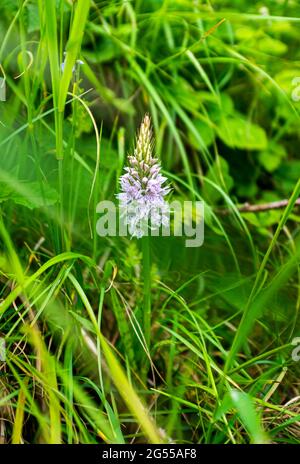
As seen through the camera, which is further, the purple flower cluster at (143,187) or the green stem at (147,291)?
the green stem at (147,291)

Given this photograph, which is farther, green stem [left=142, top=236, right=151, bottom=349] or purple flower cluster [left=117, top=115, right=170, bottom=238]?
green stem [left=142, top=236, right=151, bottom=349]

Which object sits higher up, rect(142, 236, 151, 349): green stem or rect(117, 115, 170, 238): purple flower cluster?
rect(117, 115, 170, 238): purple flower cluster

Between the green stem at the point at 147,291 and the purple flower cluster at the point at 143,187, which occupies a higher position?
the purple flower cluster at the point at 143,187

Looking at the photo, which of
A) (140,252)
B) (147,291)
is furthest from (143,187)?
(140,252)

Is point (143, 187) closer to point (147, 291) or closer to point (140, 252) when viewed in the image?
point (147, 291)
